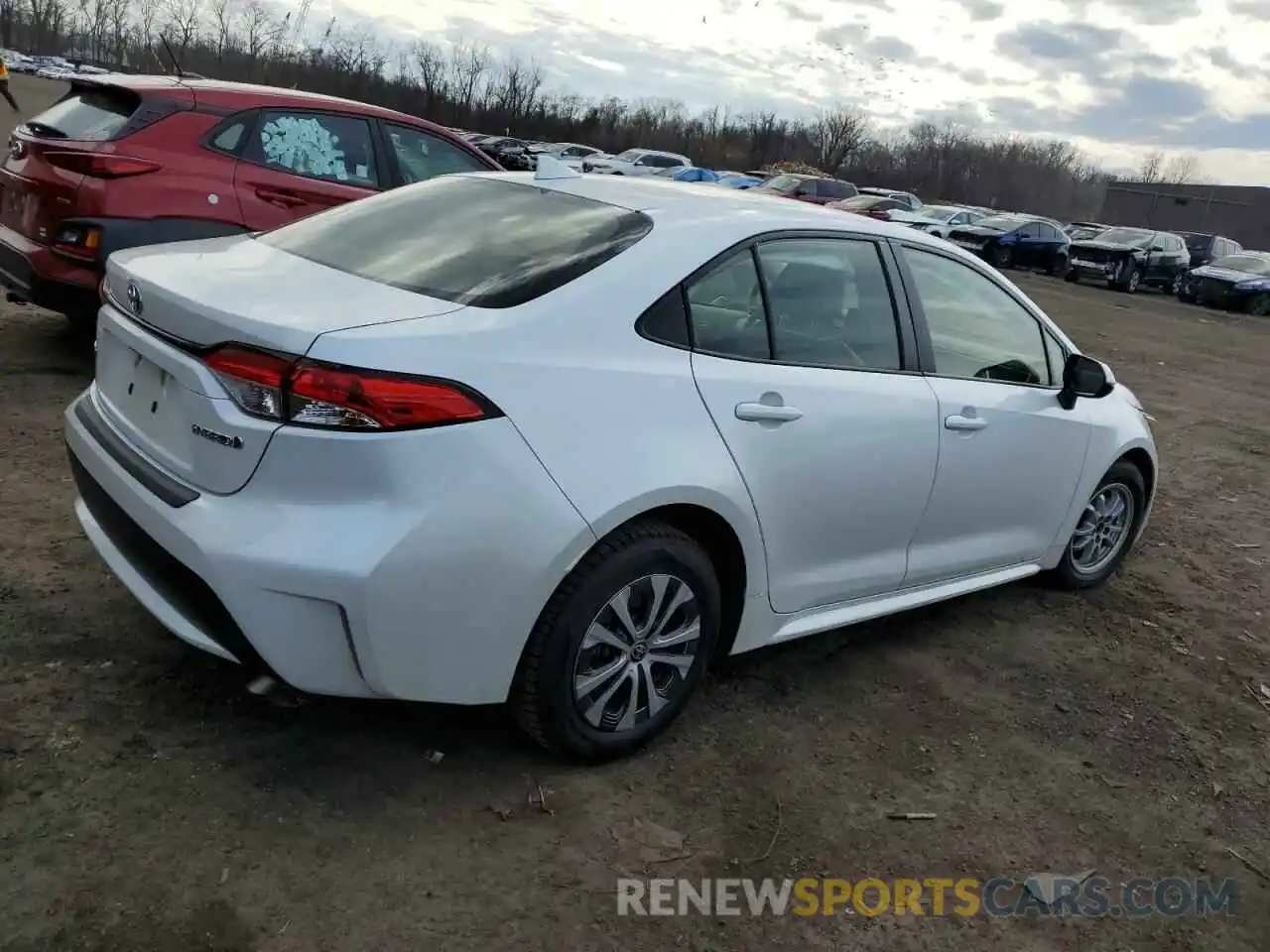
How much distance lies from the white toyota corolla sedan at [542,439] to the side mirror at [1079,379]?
0.42m

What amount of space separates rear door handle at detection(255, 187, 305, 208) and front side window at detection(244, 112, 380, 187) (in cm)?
15

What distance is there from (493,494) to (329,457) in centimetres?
38

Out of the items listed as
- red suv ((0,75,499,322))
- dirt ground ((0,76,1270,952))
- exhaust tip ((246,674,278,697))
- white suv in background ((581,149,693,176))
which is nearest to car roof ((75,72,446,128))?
red suv ((0,75,499,322))

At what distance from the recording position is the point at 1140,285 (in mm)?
28000

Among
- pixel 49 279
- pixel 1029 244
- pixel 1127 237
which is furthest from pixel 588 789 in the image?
pixel 1127 237

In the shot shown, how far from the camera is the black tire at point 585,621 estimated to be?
2.68 metres

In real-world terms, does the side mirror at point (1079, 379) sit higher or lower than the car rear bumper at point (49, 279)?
higher

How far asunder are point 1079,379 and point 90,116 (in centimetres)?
521

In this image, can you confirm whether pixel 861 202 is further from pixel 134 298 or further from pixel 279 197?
pixel 134 298

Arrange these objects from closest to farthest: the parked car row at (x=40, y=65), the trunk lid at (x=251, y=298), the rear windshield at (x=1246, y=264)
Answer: the trunk lid at (x=251, y=298), the rear windshield at (x=1246, y=264), the parked car row at (x=40, y=65)

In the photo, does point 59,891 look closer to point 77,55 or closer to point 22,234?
point 22,234

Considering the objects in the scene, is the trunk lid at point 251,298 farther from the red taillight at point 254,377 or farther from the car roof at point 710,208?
the car roof at point 710,208

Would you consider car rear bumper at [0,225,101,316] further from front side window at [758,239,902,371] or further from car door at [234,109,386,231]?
front side window at [758,239,902,371]

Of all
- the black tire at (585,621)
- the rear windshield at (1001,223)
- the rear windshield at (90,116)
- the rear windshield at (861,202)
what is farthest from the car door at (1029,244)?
the black tire at (585,621)
